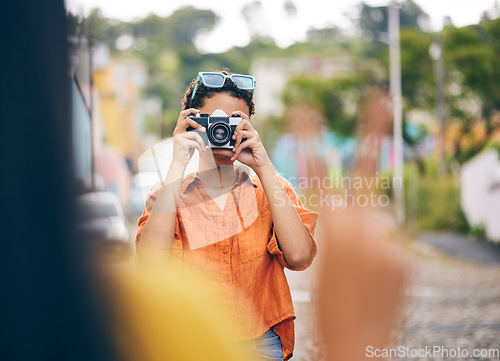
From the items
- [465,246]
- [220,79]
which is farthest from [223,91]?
[465,246]

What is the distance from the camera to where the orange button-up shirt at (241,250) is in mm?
1429

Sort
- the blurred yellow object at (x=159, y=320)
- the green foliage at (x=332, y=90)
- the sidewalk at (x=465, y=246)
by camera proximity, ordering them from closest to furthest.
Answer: the blurred yellow object at (x=159, y=320) < the sidewalk at (x=465, y=246) < the green foliage at (x=332, y=90)

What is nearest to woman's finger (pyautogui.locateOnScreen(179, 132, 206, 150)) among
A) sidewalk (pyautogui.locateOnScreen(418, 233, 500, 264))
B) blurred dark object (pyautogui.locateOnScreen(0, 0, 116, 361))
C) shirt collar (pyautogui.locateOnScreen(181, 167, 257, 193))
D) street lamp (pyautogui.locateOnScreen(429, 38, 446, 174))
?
shirt collar (pyautogui.locateOnScreen(181, 167, 257, 193))

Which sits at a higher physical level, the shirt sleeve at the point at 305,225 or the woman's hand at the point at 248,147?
the woman's hand at the point at 248,147

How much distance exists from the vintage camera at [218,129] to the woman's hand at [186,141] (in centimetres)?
1

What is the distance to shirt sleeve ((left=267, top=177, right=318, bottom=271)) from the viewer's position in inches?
57.6

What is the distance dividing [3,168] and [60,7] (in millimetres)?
234

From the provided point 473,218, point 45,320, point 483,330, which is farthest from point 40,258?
point 473,218

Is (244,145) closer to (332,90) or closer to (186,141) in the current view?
(186,141)

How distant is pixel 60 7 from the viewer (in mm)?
811

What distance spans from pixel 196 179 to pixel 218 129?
0.57 ft

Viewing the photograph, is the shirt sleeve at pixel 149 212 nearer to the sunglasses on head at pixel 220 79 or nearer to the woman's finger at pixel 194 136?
the woman's finger at pixel 194 136

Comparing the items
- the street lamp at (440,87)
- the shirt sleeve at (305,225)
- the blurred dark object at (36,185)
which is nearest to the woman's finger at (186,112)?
the shirt sleeve at (305,225)

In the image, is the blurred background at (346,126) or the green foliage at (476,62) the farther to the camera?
the green foliage at (476,62)
